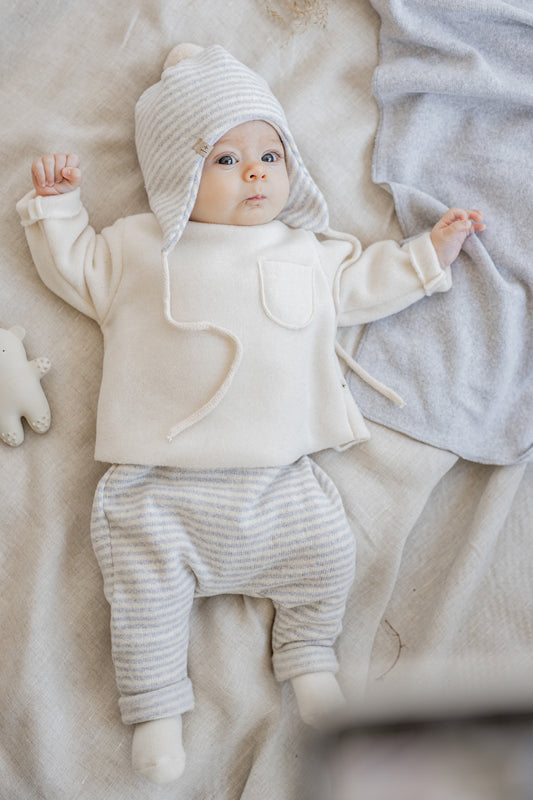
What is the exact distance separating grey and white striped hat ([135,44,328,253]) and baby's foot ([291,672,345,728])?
2.38 feet

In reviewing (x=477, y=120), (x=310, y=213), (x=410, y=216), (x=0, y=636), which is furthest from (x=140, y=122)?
(x=0, y=636)

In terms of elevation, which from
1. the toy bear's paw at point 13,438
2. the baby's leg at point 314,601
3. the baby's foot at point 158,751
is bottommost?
the baby's foot at point 158,751

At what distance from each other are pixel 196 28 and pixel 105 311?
0.57 metres

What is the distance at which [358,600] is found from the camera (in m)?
1.25

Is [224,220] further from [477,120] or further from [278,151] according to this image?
[477,120]

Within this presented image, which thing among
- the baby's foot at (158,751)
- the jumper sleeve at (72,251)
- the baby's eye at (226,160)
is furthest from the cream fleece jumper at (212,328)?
the baby's foot at (158,751)

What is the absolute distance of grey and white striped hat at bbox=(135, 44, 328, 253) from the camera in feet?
3.75

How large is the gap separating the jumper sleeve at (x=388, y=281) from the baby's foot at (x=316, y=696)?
1.97 feet

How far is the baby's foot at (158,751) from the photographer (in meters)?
1.08

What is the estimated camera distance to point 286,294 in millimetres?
1195

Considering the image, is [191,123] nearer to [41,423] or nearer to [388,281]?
[388,281]

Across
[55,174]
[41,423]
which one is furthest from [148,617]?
[55,174]

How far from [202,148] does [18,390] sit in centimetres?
49

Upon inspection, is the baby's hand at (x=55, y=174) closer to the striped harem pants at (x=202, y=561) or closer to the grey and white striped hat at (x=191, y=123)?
the grey and white striped hat at (x=191, y=123)
